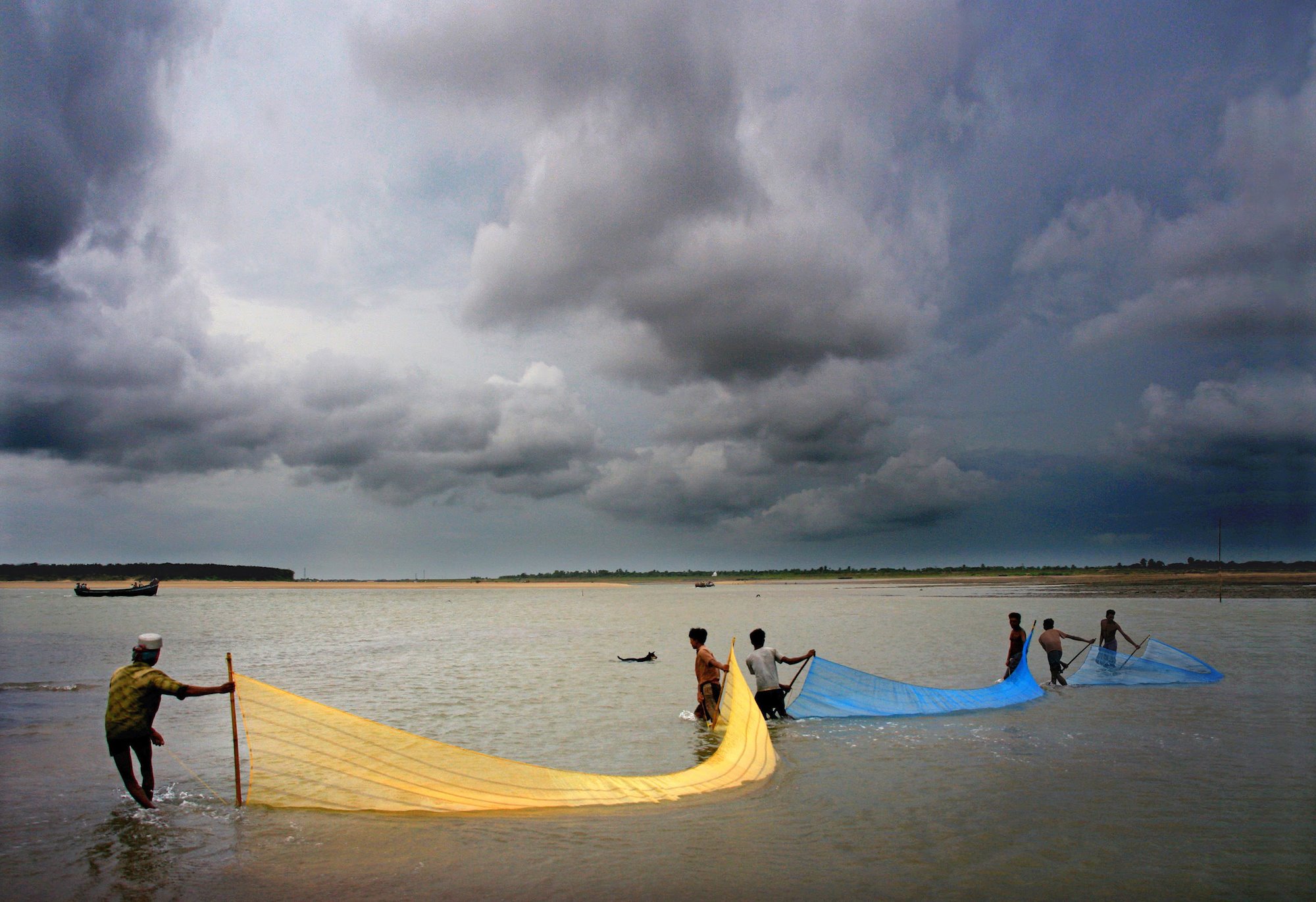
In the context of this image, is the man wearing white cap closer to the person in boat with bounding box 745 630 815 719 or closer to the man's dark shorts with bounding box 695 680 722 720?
the man's dark shorts with bounding box 695 680 722 720

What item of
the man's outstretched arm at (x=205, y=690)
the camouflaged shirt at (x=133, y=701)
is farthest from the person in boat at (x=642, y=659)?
the camouflaged shirt at (x=133, y=701)

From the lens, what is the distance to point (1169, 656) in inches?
698

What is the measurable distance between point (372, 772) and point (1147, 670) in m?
17.4

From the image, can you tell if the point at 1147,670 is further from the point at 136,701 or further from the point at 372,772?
the point at 136,701

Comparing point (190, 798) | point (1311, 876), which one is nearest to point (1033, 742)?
point (1311, 876)

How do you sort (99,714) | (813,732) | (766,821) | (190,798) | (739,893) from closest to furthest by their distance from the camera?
(739,893)
(766,821)
(190,798)
(813,732)
(99,714)

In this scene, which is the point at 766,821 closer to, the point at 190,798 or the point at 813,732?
the point at 813,732

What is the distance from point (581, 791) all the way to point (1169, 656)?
1587 cm

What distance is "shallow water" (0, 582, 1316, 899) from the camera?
6.41 meters

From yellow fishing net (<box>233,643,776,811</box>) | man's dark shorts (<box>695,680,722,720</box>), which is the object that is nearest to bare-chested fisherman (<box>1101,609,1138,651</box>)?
man's dark shorts (<box>695,680,722,720</box>)

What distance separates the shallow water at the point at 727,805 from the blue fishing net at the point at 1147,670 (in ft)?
1.67

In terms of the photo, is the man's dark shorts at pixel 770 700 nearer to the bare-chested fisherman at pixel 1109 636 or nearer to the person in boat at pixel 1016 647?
the person in boat at pixel 1016 647

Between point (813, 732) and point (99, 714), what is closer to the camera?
point (813, 732)

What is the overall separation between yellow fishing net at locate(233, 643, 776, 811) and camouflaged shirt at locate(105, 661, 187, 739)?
0.76m
